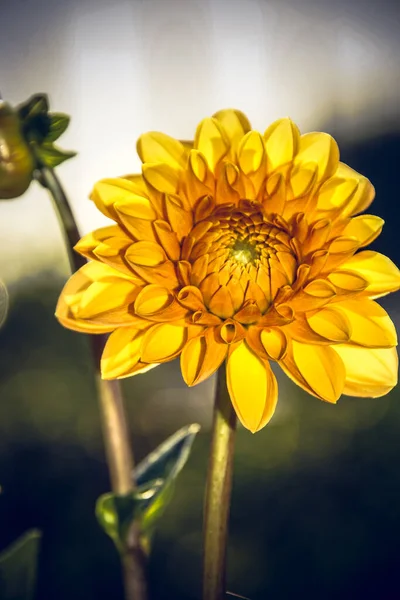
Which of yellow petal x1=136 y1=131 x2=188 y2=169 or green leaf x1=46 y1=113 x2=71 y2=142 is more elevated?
green leaf x1=46 y1=113 x2=71 y2=142

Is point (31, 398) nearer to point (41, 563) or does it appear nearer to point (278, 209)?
point (41, 563)

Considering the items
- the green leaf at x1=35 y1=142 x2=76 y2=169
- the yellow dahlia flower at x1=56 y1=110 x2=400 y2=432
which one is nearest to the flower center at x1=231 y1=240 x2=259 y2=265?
the yellow dahlia flower at x1=56 y1=110 x2=400 y2=432

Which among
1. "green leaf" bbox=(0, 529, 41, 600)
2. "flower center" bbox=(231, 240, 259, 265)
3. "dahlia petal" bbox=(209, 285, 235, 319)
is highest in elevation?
"flower center" bbox=(231, 240, 259, 265)

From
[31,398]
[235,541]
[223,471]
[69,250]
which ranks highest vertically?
[69,250]

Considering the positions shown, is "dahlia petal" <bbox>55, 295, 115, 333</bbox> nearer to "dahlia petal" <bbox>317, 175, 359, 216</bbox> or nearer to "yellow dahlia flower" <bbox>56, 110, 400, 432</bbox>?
"yellow dahlia flower" <bbox>56, 110, 400, 432</bbox>

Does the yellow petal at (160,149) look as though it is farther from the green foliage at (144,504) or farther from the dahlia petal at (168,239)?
the green foliage at (144,504)

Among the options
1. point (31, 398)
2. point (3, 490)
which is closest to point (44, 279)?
point (31, 398)
